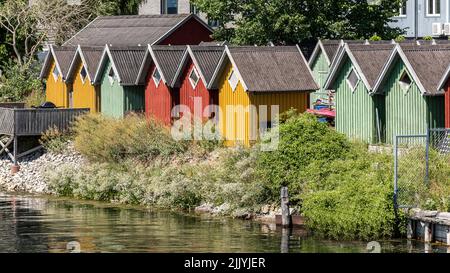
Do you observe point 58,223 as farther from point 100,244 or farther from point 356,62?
point 356,62

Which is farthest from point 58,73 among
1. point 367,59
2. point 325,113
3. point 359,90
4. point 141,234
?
point 141,234

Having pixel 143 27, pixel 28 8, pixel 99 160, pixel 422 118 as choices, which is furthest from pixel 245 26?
pixel 422 118

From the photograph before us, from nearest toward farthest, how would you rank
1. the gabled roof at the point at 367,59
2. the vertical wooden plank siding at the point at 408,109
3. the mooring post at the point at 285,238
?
1. the mooring post at the point at 285,238
2. the vertical wooden plank siding at the point at 408,109
3. the gabled roof at the point at 367,59

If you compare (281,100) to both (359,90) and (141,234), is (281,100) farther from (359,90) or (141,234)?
(141,234)

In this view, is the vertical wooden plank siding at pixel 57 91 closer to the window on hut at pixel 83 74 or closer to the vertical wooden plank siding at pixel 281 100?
the window on hut at pixel 83 74

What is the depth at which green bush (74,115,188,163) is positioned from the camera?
59469 mm

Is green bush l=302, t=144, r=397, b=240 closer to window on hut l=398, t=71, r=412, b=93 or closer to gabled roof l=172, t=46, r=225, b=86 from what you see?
window on hut l=398, t=71, r=412, b=93

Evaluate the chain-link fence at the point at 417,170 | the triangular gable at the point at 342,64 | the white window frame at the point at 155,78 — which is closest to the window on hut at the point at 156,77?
the white window frame at the point at 155,78

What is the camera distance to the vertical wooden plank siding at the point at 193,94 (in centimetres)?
6191

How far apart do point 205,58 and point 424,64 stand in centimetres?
1127

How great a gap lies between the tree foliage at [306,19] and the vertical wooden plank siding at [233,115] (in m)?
17.7

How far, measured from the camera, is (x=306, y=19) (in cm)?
7875

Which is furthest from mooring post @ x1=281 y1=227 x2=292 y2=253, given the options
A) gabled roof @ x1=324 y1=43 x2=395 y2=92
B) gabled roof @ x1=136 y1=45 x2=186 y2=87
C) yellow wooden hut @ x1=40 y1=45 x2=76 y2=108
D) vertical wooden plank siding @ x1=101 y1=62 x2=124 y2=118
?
yellow wooden hut @ x1=40 y1=45 x2=76 y2=108

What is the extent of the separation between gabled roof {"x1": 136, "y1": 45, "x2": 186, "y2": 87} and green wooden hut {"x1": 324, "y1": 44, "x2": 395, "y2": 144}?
829 centimetres
